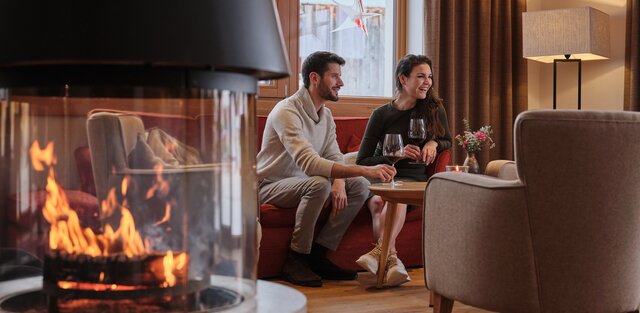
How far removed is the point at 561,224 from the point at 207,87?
1.18 meters

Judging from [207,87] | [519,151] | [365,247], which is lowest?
[365,247]

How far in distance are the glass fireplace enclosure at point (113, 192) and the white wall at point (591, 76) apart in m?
4.70

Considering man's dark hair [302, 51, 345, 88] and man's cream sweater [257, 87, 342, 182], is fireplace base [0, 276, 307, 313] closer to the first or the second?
man's cream sweater [257, 87, 342, 182]

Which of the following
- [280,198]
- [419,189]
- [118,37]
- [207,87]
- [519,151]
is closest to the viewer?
[118,37]

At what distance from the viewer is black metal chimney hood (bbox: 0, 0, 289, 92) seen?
1548mm

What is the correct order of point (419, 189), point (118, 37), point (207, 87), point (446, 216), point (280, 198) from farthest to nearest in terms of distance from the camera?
point (280, 198), point (419, 189), point (446, 216), point (207, 87), point (118, 37)

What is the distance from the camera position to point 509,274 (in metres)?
2.38

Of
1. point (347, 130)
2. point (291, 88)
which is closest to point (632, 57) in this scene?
point (347, 130)

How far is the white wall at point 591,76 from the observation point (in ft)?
18.9

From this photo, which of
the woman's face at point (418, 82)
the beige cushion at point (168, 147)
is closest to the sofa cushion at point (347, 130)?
the woman's face at point (418, 82)

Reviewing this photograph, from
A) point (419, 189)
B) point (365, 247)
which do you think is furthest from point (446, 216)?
point (365, 247)

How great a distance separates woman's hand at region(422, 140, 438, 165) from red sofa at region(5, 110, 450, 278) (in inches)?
4.2

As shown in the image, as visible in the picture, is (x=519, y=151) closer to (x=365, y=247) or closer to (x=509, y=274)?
(x=509, y=274)

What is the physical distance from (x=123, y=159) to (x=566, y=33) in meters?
4.16
